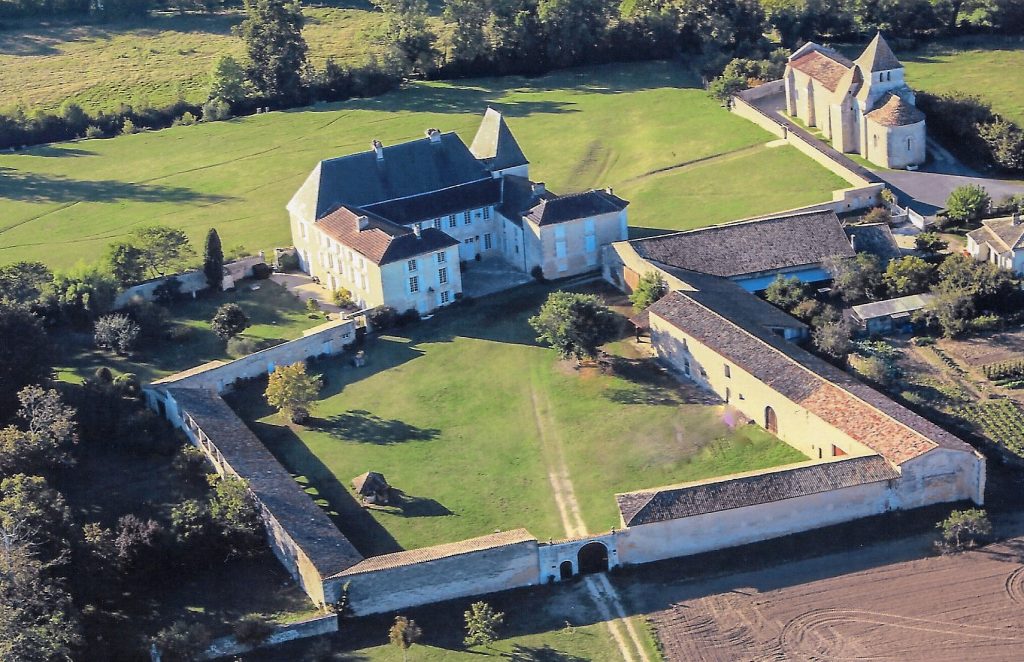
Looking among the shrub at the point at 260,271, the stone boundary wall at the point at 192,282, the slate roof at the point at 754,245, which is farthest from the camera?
the shrub at the point at 260,271

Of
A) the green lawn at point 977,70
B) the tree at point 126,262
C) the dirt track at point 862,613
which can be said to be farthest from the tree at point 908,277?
the tree at point 126,262

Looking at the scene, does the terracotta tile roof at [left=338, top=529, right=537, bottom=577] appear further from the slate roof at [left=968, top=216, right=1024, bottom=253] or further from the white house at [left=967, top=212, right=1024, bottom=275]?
the slate roof at [left=968, top=216, right=1024, bottom=253]

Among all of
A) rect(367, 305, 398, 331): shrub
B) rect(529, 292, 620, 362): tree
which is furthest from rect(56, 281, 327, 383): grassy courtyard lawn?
rect(529, 292, 620, 362): tree

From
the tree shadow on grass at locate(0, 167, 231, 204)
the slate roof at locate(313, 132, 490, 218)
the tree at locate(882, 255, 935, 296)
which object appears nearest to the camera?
the tree at locate(882, 255, 935, 296)

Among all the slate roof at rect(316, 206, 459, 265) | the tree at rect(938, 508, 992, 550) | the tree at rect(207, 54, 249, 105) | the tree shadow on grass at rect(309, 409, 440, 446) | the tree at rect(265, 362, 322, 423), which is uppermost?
the tree at rect(207, 54, 249, 105)

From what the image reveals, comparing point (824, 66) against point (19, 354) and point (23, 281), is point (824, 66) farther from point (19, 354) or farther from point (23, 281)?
point (19, 354)

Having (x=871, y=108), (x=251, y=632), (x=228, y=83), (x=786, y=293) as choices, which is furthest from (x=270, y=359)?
(x=228, y=83)

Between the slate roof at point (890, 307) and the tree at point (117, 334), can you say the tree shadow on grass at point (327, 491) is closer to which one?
the tree at point (117, 334)
